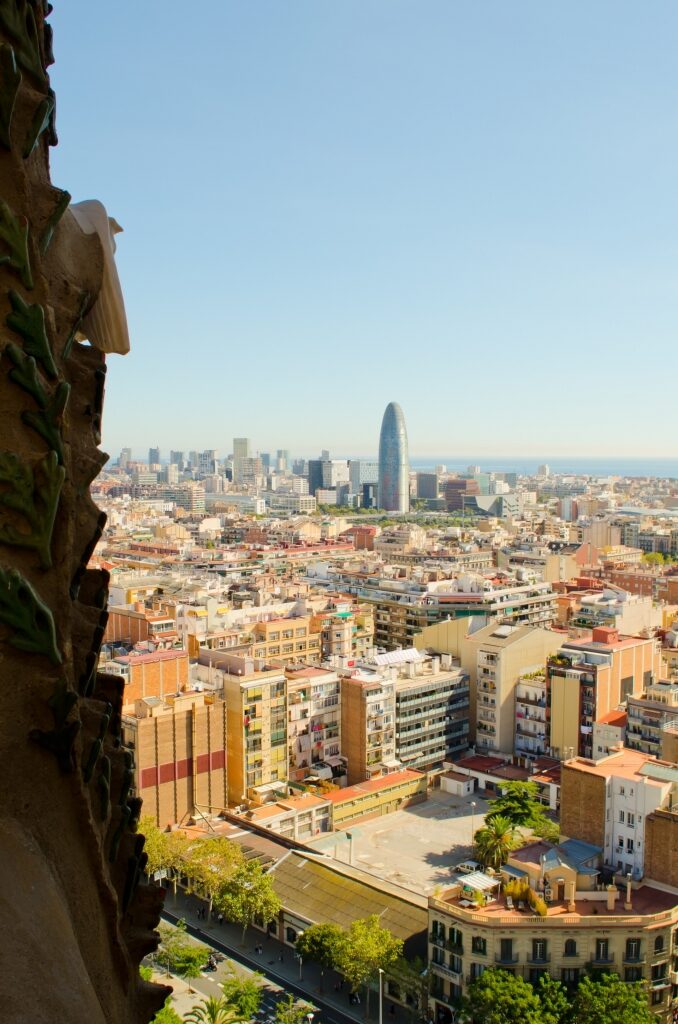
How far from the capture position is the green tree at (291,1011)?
14195 millimetres

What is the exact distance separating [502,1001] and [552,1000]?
0.77 m

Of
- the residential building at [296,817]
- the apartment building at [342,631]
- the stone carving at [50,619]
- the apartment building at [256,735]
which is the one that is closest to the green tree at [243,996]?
the residential building at [296,817]

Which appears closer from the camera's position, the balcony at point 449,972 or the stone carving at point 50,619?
the stone carving at point 50,619

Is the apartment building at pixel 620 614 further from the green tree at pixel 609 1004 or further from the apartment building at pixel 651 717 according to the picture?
the green tree at pixel 609 1004

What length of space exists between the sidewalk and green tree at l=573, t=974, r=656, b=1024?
9.66 feet

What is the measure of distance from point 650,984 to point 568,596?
26649 millimetres

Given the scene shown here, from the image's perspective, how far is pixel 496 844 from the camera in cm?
1984

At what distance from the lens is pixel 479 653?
28.4 meters

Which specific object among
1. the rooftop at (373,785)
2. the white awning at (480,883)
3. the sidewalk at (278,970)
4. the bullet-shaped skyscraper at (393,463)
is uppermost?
the bullet-shaped skyscraper at (393,463)

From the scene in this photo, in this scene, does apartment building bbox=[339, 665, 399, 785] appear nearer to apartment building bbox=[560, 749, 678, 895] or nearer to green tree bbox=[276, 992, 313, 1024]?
apartment building bbox=[560, 749, 678, 895]

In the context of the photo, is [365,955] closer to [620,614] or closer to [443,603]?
[620,614]

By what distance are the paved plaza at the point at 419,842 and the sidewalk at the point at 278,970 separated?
309 cm

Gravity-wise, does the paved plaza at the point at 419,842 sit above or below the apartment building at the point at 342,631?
below

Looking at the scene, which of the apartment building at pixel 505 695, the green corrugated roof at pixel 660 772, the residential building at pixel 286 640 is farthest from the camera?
the residential building at pixel 286 640
